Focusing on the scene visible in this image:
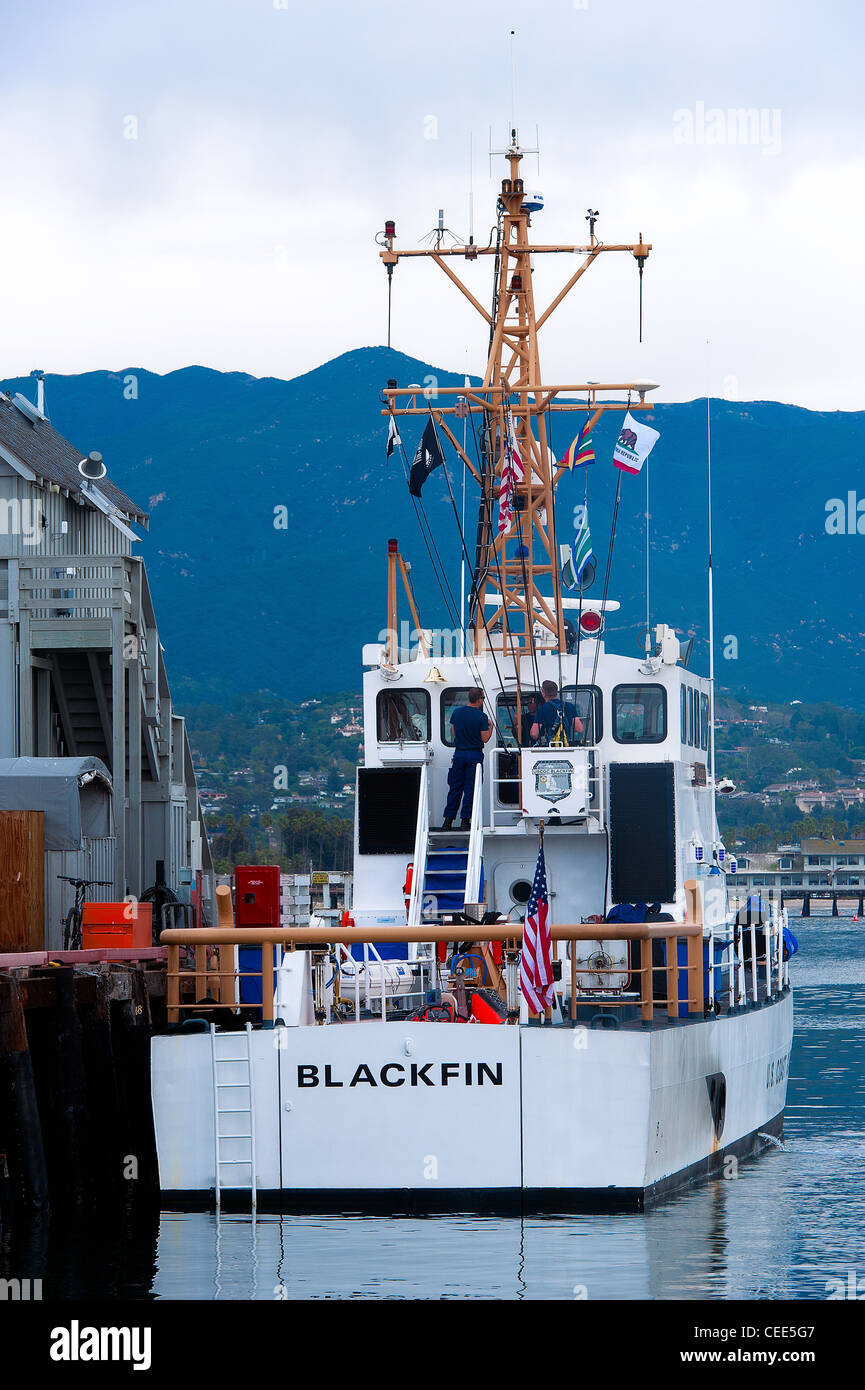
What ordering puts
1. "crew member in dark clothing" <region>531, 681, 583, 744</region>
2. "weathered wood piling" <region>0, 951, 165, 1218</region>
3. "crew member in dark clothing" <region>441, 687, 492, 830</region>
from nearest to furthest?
"weathered wood piling" <region>0, 951, 165, 1218</region>
"crew member in dark clothing" <region>441, 687, 492, 830</region>
"crew member in dark clothing" <region>531, 681, 583, 744</region>

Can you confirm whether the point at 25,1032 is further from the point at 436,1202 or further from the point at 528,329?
the point at 528,329

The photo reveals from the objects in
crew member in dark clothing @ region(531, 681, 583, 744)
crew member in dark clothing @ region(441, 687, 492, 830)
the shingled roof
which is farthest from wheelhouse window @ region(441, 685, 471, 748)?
the shingled roof

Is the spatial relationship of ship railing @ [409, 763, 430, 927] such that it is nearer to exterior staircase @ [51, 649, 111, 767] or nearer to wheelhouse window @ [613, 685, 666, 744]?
wheelhouse window @ [613, 685, 666, 744]

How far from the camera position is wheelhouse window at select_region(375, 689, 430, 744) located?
73.0 feet

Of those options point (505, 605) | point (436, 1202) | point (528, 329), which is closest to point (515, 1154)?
point (436, 1202)

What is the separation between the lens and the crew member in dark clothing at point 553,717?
830 inches

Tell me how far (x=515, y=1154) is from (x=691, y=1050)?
2.67m

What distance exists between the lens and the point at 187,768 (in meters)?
35.4

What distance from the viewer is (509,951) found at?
1734cm

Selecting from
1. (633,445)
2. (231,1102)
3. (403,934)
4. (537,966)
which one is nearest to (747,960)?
(633,445)

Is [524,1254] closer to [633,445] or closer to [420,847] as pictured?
[420,847]

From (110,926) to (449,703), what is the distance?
4.62m

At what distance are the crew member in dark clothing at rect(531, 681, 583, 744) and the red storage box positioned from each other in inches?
189

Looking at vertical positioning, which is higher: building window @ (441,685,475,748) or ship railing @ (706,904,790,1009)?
building window @ (441,685,475,748)
